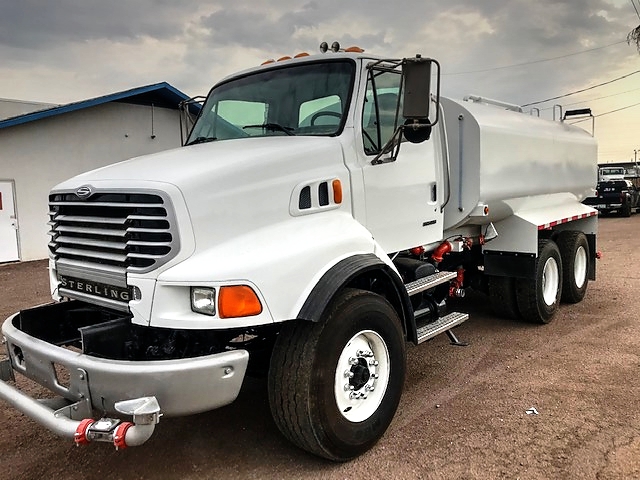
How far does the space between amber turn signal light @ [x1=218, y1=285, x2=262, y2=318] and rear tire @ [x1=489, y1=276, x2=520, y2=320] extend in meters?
4.57

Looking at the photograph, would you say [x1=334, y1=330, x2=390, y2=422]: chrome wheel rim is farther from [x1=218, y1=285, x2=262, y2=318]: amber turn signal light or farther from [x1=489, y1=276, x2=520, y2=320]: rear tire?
[x1=489, y1=276, x2=520, y2=320]: rear tire

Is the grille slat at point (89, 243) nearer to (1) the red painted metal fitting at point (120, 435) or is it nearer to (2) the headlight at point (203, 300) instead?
(2) the headlight at point (203, 300)

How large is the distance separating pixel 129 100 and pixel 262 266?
1497 centimetres

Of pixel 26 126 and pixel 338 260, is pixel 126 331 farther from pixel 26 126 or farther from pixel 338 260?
pixel 26 126

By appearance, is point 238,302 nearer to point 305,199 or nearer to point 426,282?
point 305,199

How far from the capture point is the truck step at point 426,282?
464 centimetres

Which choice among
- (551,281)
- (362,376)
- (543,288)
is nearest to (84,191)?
(362,376)

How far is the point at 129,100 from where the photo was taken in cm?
1650

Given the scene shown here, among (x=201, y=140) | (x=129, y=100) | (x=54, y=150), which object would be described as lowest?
(x=201, y=140)

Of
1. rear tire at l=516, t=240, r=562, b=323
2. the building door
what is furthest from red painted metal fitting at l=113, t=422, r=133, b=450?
the building door

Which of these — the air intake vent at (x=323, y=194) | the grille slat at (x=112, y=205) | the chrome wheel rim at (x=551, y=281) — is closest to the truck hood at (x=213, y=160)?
the grille slat at (x=112, y=205)

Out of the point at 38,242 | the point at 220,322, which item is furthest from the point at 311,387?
the point at 38,242

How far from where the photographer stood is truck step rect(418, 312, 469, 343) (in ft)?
15.2

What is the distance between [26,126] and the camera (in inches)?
571
